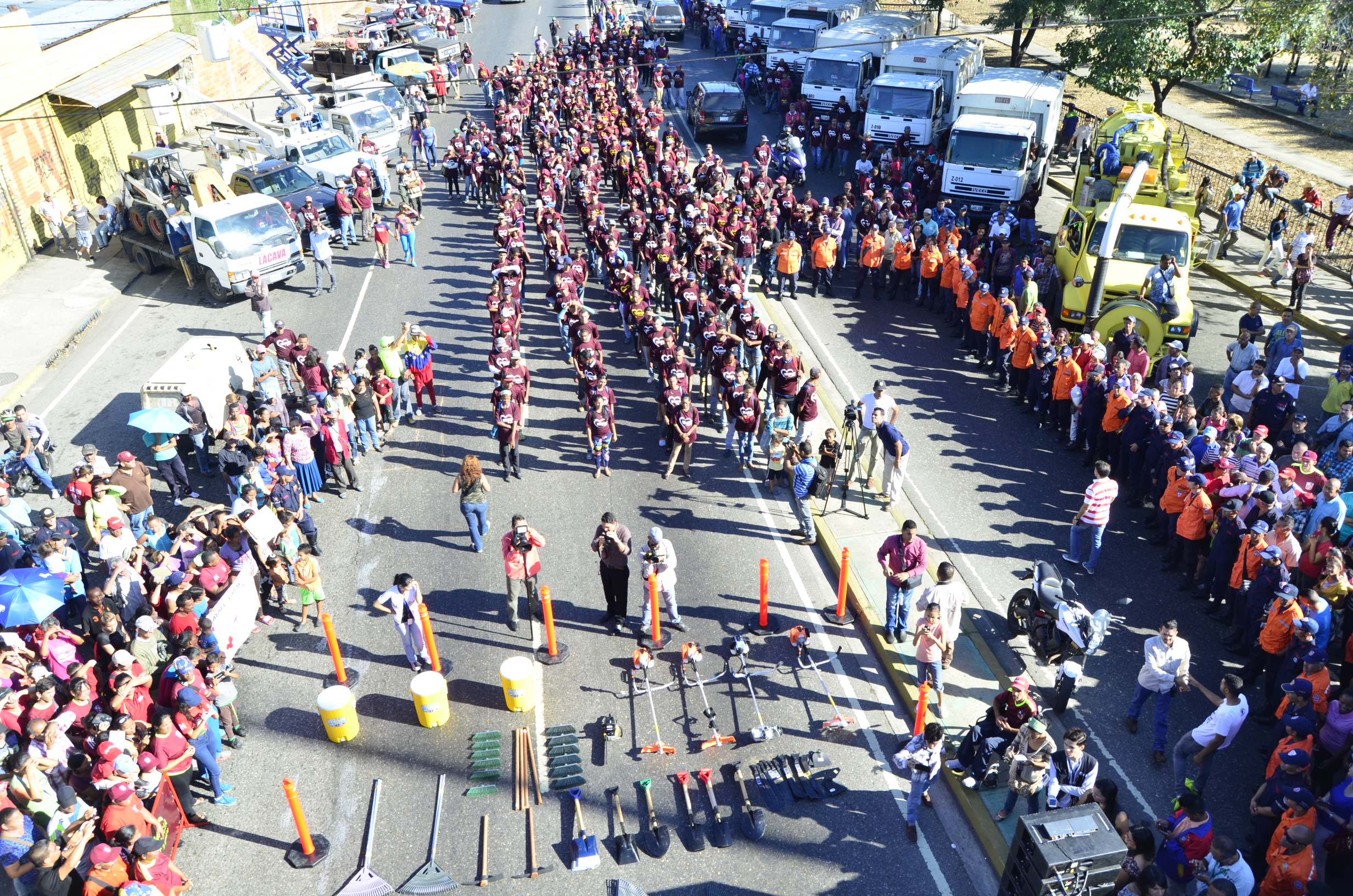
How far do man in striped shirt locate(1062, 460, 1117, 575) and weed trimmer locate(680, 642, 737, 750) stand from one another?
16.6ft

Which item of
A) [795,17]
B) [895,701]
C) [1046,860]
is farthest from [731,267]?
[795,17]

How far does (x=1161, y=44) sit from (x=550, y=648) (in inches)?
1042

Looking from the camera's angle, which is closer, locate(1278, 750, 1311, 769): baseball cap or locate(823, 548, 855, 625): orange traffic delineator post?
locate(1278, 750, 1311, 769): baseball cap

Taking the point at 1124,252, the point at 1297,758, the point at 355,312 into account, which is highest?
the point at 1124,252

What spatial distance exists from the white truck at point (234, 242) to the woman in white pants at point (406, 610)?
12985 millimetres

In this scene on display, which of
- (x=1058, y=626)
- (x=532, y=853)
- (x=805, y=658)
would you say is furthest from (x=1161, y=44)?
(x=532, y=853)

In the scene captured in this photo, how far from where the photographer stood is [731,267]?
61.4 feet

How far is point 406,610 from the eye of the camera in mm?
11008

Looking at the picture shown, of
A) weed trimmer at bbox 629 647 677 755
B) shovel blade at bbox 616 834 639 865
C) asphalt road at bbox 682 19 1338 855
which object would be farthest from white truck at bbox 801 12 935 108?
shovel blade at bbox 616 834 639 865

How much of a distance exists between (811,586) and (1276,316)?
14308 mm

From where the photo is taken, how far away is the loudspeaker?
287 inches

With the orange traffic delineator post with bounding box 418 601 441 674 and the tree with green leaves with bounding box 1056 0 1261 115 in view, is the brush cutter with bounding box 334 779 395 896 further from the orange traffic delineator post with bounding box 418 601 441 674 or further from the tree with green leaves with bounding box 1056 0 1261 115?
the tree with green leaves with bounding box 1056 0 1261 115

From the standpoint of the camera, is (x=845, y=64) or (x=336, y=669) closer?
(x=336, y=669)

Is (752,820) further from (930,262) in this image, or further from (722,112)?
(722,112)
